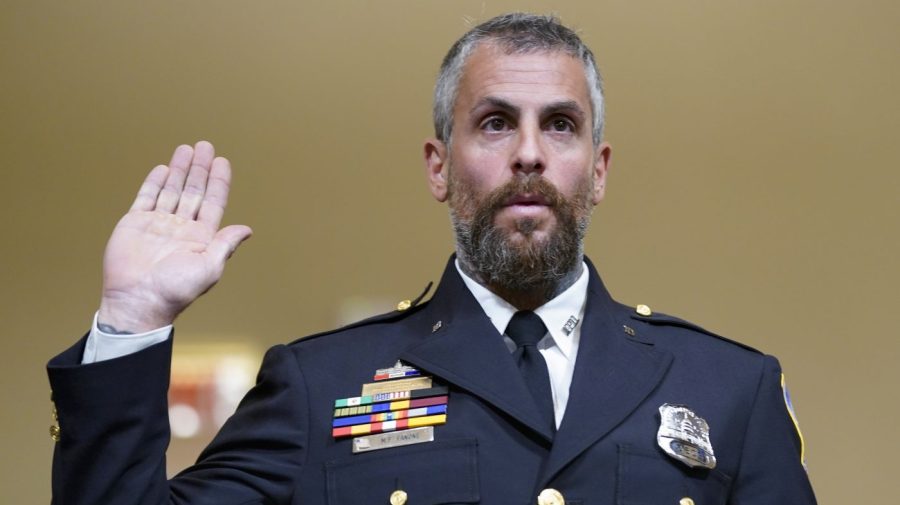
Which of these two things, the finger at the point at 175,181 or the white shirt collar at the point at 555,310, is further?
the white shirt collar at the point at 555,310

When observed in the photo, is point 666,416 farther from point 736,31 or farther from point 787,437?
point 736,31

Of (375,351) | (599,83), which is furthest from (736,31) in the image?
(375,351)

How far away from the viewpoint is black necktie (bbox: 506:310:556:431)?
81.0 inches

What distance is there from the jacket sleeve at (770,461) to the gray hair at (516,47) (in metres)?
0.56

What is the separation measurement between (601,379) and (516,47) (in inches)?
23.6

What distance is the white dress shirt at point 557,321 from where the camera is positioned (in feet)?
7.00

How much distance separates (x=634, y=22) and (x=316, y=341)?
1504mm

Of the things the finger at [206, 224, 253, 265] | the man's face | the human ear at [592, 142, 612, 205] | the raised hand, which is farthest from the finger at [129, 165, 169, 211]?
the human ear at [592, 142, 612, 205]

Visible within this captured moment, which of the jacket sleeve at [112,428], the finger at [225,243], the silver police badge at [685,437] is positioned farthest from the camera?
the silver police badge at [685,437]

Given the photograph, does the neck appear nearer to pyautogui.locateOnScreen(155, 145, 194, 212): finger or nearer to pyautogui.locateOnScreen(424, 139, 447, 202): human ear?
pyautogui.locateOnScreen(424, 139, 447, 202): human ear

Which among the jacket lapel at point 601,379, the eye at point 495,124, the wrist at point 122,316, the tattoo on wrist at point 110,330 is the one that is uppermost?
the eye at point 495,124

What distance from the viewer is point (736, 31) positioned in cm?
332

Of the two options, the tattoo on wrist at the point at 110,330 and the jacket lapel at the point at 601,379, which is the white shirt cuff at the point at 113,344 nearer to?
the tattoo on wrist at the point at 110,330

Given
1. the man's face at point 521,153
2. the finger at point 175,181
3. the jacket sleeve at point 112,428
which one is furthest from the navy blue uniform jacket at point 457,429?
the finger at point 175,181
